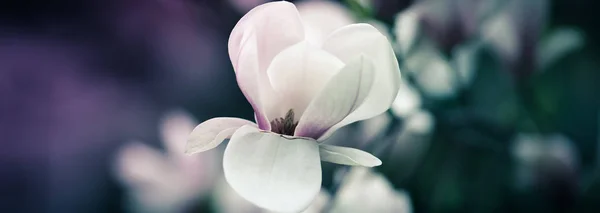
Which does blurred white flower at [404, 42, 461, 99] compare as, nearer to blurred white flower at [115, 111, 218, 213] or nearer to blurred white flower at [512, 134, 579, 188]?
blurred white flower at [512, 134, 579, 188]

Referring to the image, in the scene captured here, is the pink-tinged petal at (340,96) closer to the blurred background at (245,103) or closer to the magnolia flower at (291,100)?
the magnolia flower at (291,100)

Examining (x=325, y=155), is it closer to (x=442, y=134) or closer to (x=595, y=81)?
(x=442, y=134)

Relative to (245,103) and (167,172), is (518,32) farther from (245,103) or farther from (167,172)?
(167,172)

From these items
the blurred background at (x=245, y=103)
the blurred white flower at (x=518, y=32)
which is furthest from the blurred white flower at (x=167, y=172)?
the blurred white flower at (x=518, y=32)

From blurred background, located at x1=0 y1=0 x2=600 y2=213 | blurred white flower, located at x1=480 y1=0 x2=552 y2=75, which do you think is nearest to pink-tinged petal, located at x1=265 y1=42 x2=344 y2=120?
blurred background, located at x1=0 y1=0 x2=600 y2=213

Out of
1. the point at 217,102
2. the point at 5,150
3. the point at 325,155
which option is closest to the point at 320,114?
the point at 325,155
